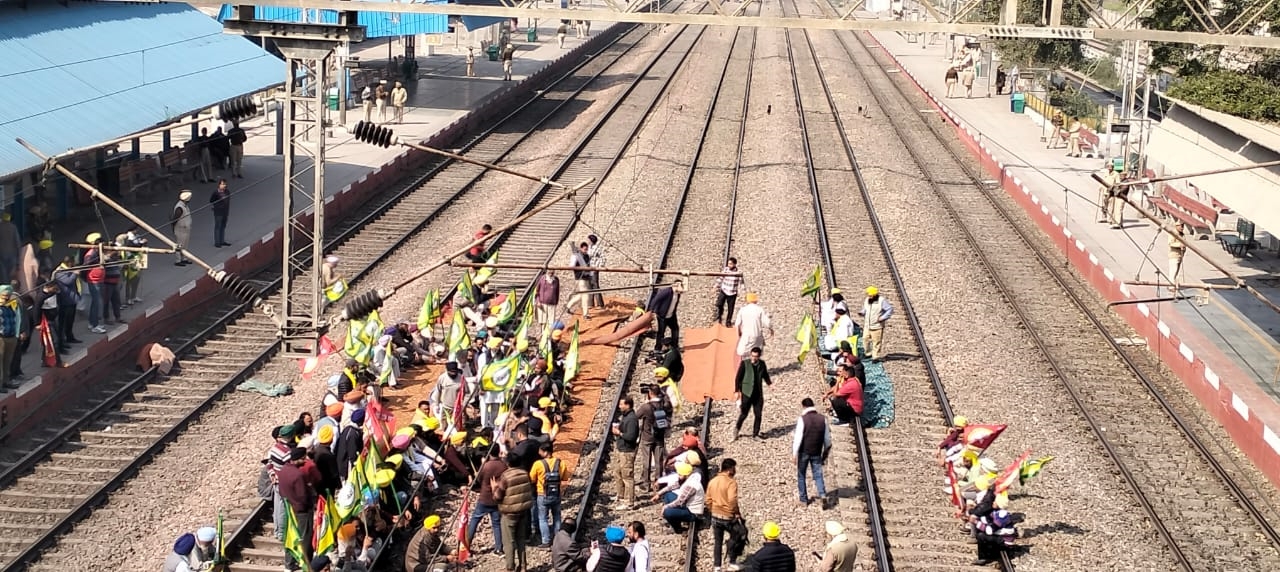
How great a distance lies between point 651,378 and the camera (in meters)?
20.8

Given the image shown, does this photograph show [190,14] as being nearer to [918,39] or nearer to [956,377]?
[956,377]

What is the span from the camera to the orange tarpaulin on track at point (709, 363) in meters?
20.1

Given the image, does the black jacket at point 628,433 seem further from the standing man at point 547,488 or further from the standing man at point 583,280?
the standing man at point 583,280

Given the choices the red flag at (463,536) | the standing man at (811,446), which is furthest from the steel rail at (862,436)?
the red flag at (463,536)

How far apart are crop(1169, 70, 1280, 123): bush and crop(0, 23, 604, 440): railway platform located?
56.3 feet

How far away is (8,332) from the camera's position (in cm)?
1847

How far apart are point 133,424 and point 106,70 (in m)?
11.7

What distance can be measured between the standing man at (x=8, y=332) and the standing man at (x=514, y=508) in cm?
771

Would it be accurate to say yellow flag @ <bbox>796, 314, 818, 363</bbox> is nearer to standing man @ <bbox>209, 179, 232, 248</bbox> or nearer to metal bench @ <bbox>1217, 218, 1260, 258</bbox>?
standing man @ <bbox>209, 179, 232, 248</bbox>

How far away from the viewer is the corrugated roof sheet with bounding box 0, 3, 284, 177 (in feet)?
78.6

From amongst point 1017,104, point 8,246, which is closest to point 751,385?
point 8,246

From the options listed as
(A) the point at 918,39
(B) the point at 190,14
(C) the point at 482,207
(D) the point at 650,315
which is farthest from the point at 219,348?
(A) the point at 918,39

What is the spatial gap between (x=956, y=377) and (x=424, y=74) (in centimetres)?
3750

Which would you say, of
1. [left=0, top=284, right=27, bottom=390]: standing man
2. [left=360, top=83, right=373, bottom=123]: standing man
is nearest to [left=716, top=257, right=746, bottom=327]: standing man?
[left=0, top=284, right=27, bottom=390]: standing man
